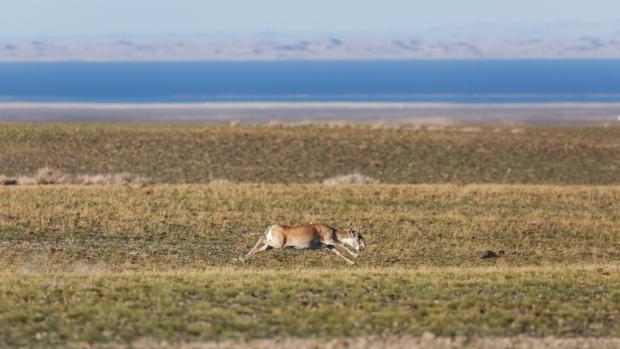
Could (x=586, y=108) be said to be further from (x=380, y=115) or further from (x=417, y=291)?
(x=417, y=291)

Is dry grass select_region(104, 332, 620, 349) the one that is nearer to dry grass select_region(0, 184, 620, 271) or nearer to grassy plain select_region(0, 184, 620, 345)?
grassy plain select_region(0, 184, 620, 345)

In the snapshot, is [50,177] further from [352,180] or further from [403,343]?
[403,343]

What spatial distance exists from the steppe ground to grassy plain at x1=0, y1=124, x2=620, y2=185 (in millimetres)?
175

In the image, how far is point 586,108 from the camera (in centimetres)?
11500

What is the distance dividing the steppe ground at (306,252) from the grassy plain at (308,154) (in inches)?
6.9

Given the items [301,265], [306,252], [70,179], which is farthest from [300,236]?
[70,179]

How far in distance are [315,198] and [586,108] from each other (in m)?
84.3

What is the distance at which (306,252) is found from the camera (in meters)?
25.8

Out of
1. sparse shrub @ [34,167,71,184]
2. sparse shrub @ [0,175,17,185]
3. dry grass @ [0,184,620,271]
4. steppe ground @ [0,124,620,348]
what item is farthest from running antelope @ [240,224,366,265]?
sparse shrub @ [34,167,71,184]

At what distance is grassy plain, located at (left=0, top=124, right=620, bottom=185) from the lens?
50.1 metres

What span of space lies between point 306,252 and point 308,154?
101ft

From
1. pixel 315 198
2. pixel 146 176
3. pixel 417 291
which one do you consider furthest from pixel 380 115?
pixel 417 291

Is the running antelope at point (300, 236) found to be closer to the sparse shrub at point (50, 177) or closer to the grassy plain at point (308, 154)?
the sparse shrub at point (50, 177)

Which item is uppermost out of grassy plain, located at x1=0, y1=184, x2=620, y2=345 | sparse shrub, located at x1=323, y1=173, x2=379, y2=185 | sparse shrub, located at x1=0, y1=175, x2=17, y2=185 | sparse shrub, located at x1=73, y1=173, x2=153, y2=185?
grassy plain, located at x1=0, y1=184, x2=620, y2=345
